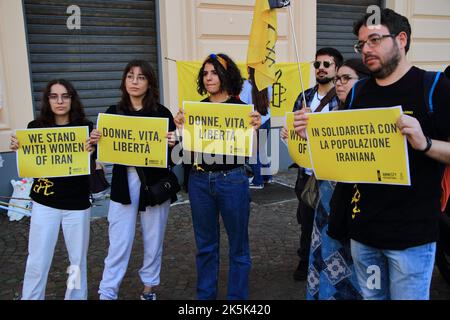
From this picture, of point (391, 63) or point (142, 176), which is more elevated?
point (391, 63)

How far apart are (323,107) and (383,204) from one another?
56.8 inches

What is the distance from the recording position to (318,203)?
2.94 meters

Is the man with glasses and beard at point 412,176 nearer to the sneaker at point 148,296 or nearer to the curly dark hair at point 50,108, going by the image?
the sneaker at point 148,296

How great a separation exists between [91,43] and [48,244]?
180 inches

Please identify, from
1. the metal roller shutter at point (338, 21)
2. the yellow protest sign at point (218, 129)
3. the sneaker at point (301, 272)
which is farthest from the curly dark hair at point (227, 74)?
the metal roller shutter at point (338, 21)

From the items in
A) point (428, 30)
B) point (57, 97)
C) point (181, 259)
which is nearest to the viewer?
point (57, 97)

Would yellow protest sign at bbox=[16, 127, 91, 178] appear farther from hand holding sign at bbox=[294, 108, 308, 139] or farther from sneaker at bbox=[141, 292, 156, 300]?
hand holding sign at bbox=[294, 108, 308, 139]

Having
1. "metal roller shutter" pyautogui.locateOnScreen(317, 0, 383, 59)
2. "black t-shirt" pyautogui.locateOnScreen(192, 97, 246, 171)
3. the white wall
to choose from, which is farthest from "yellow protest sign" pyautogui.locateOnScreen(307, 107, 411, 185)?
the white wall

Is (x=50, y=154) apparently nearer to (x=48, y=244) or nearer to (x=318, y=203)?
(x=48, y=244)

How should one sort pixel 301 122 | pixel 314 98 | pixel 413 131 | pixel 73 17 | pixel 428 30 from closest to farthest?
pixel 413 131 < pixel 301 122 < pixel 314 98 < pixel 73 17 < pixel 428 30

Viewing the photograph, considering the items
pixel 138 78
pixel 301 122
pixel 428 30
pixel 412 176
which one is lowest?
pixel 412 176

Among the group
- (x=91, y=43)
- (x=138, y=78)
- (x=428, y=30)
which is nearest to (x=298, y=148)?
(x=138, y=78)

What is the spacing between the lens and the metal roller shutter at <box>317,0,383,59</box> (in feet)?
28.6

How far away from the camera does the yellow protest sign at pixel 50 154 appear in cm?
300
